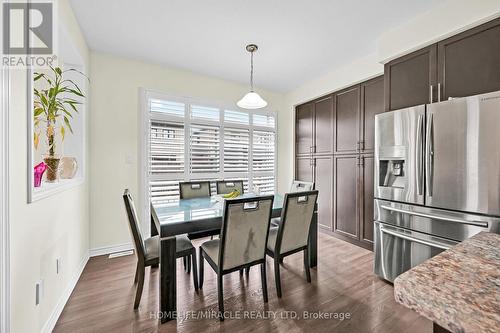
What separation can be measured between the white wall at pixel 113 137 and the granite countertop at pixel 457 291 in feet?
10.5

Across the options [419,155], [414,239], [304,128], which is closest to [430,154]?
[419,155]

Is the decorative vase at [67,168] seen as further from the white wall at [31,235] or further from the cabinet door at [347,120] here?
the cabinet door at [347,120]

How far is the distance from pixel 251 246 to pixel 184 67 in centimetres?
280

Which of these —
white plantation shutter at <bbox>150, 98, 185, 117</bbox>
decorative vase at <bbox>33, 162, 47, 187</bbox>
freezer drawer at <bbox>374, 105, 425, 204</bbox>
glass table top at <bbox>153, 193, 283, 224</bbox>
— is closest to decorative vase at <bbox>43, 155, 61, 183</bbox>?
decorative vase at <bbox>33, 162, 47, 187</bbox>

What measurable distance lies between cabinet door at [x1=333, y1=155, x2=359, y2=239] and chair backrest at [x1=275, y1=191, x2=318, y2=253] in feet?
4.43

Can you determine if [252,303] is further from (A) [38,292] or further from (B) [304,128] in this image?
(B) [304,128]

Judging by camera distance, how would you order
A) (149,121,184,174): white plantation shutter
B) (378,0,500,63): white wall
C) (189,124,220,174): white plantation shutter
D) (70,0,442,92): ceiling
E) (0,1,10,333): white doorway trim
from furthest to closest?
(189,124,220,174): white plantation shutter
(149,121,184,174): white plantation shutter
(70,0,442,92): ceiling
(378,0,500,63): white wall
(0,1,10,333): white doorway trim

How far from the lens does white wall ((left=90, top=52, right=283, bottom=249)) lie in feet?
9.22

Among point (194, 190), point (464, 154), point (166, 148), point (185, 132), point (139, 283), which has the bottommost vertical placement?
point (139, 283)

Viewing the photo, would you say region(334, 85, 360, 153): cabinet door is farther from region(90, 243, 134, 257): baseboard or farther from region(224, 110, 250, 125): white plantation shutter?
region(90, 243, 134, 257): baseboard

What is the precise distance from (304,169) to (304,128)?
2.51ft

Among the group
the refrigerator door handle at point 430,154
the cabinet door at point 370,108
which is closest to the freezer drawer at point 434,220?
the refrigerator door handle at point 430,154

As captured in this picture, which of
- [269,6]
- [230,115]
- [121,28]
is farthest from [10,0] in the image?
[230,115]

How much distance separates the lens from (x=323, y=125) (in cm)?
367
